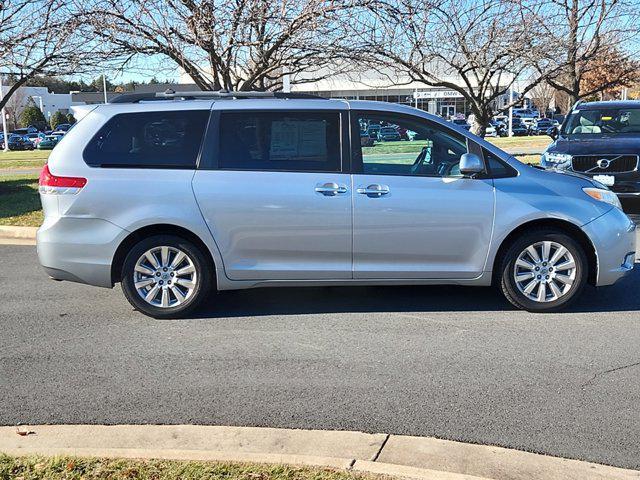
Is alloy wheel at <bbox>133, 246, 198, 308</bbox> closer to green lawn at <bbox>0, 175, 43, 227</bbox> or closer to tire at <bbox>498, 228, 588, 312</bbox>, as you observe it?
tire at <bbox>498, 228, 588, 312</bbox>

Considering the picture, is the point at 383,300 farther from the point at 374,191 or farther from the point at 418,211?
the point at 374,191

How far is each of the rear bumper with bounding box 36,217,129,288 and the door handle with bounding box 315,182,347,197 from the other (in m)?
1.70

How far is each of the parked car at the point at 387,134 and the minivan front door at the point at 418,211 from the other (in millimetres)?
59

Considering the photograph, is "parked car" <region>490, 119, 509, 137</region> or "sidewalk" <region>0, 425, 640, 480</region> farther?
"parked car" <region>490, 119, 509, 137</region>

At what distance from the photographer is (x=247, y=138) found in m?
5.94

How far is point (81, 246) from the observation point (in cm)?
586

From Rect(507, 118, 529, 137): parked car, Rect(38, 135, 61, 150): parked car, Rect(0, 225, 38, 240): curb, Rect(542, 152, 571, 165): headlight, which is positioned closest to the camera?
Rect(0, 225, 38, 240): curb

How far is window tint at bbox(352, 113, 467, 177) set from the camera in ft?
19.5

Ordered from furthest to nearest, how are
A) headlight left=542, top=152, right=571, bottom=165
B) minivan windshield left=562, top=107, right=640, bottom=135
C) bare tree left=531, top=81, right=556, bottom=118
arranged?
bare tree left=531, top=81, right=556, bottom=118, minivan windshield left=562, top=107, right=640, bottom=135, headlight left=542, top=152, right=571, bottom=165

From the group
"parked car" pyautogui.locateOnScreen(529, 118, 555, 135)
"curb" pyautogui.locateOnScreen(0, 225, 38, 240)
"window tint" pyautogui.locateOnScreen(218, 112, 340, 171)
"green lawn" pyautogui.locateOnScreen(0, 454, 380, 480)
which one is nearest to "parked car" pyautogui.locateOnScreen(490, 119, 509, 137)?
"parked car" pyautogui.locateOnScreen(529, 118, 555, 135)

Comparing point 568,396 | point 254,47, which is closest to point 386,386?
point 568,396

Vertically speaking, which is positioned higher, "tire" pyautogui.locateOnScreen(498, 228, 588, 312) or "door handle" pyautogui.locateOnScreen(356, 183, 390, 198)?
"door handle" pyautogui.locateOnScreen(356, 183, 390, 198)

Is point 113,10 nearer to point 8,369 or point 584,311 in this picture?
point 8,369

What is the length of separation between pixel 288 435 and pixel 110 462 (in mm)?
955
